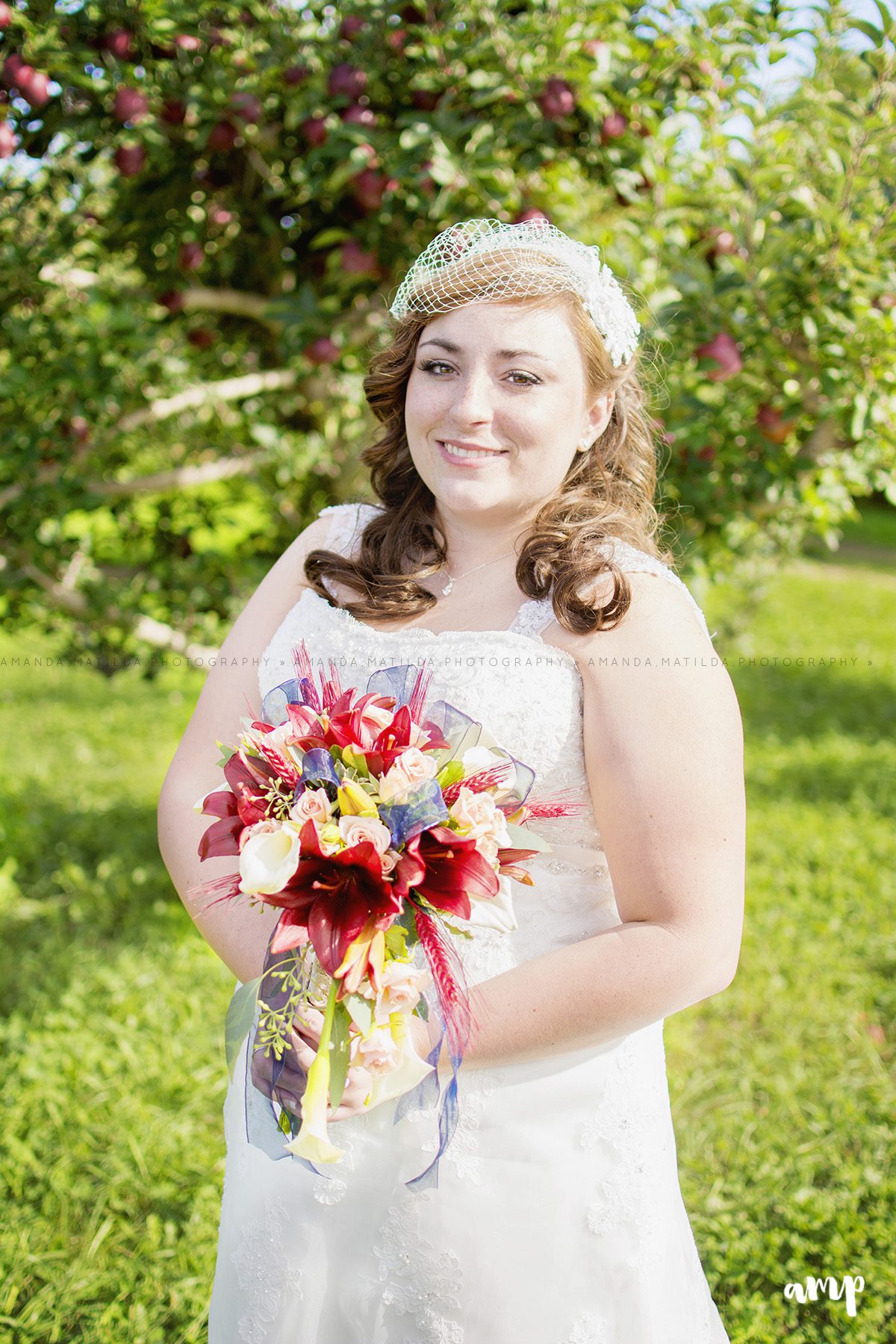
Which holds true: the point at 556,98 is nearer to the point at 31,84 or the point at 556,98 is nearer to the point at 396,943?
the point at 31,84

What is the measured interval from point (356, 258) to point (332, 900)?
2286 mm

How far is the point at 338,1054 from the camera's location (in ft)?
4.50

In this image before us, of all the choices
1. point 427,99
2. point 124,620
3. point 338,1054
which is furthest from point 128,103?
point 338,1054

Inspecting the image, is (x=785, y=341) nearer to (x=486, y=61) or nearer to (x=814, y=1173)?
(x=486, y=61)

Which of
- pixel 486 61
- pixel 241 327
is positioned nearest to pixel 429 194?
pixel 486 61

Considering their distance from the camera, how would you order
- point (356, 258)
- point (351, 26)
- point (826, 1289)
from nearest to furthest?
point (826, 1289), point (351, 26), point (356, 258)

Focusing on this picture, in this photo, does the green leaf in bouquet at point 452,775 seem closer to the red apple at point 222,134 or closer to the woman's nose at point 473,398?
the woman's nose at point 473,398

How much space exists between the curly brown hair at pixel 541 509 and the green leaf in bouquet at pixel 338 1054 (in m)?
0.70

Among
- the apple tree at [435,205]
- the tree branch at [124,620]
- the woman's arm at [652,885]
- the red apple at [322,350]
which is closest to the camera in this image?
the woman's arm at [652,885]

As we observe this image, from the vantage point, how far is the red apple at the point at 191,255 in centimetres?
331

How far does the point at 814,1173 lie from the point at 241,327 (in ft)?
10.9

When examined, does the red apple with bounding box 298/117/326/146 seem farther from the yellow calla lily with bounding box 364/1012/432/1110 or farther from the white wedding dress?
the yellow calla lily with bounding box 364/1012/432/1110

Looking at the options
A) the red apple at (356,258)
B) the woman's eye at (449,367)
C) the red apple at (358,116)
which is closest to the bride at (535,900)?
the woman's eye at (449,367)

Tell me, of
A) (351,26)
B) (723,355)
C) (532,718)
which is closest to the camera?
(532,718)
